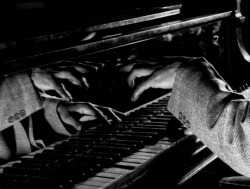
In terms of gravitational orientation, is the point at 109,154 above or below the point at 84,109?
below

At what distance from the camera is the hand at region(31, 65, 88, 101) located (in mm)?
1726

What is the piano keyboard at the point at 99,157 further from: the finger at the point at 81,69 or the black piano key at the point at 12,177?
the finger at the point at 81,69

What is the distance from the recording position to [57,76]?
5.87ft

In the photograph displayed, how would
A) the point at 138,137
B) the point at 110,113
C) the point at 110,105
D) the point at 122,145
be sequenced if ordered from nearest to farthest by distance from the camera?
the point at 122,145, the point at 138,137, the point at 110,113, the point at 110,105

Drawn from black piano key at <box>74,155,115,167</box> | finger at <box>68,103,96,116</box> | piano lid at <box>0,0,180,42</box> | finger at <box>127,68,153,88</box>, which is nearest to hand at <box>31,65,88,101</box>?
finger at <box>68,103,96,116</box>

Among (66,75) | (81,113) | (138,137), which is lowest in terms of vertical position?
(138,137)

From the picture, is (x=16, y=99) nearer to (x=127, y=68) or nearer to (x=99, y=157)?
(x=99, y=157)

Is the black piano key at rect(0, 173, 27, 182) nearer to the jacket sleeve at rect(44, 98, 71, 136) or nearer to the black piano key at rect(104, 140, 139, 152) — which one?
the black piano key at rect(104, 140, 139, 152)

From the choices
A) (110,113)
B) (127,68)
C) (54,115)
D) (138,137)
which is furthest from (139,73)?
(54,115)

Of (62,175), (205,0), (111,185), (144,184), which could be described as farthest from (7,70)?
(205,0)

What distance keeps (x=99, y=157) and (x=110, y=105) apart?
85 centimetres

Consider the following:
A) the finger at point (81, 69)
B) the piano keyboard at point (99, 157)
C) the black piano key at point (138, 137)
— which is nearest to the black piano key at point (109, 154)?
the piano keyboard at point (99, 157)

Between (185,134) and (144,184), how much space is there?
50cm

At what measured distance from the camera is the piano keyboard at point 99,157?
1.31 meters
